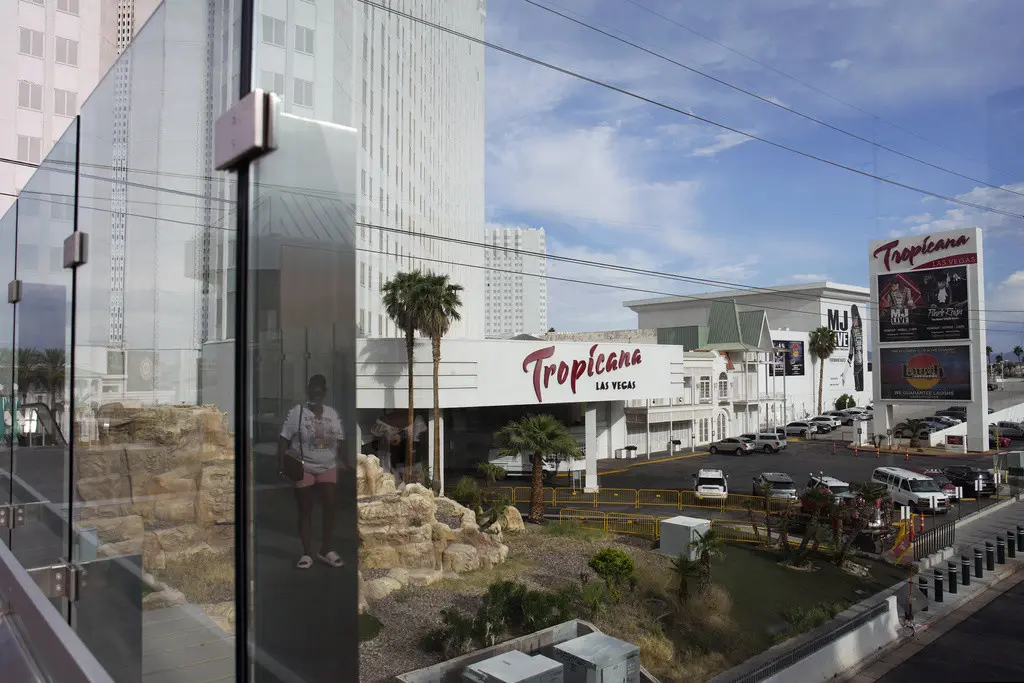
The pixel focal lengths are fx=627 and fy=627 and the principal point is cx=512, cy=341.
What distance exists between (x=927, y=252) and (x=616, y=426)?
1903cm

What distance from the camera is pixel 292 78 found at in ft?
4.44

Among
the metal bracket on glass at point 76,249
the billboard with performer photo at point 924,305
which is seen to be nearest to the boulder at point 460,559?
the metal bracket on glass at point 76,249

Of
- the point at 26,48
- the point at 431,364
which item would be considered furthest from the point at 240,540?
the point at 431,364

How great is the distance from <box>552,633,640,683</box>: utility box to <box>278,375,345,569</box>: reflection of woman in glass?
701 cm

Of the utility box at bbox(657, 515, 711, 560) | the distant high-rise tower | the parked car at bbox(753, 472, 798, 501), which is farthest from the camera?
the distant high-rise tower

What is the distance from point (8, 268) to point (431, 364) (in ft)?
52.5

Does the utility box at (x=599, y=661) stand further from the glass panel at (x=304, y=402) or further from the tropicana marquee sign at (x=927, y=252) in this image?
the tropicana marquee sign at (x=927, y=252)

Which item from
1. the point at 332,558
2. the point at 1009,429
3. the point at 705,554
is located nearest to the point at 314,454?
the point at 332,558

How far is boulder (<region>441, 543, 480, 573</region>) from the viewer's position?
12.9m

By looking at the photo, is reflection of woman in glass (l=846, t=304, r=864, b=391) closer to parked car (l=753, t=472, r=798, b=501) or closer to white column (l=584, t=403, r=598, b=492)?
parked car (l=753, t=472, r=798, b=501)

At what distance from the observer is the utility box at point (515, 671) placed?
666cm

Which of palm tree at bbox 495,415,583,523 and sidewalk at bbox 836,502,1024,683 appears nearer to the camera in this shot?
sidewalk at bbox 836,502,1024,683

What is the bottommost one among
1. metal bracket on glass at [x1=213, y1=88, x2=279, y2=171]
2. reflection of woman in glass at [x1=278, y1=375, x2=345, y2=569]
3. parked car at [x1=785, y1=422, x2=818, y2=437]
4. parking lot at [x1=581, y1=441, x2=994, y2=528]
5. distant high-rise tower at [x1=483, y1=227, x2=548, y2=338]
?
parking lot at [x1=581, y1=441, x2=994, y2=528]

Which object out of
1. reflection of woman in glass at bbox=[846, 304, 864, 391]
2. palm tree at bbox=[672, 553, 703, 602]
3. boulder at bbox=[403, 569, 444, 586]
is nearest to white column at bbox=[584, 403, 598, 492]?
boulder at bbox=[403, 569, 444, 586]
